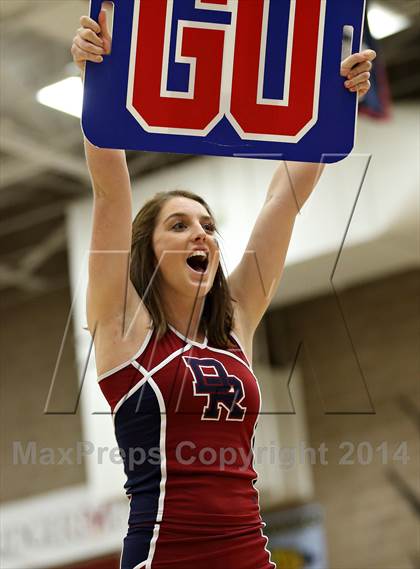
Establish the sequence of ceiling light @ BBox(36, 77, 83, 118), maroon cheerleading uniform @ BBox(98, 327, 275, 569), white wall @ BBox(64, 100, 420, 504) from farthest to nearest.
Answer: ceiling light @ BBox(36, 77, 83, 118) → white wall @ BBox(64, 100, 420, 504) → maroon cheerleading uniform @ BBox(98, 327, 275, 569)

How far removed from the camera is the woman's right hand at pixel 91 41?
1.27m

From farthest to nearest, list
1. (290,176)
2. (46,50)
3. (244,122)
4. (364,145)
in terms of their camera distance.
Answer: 1. (46,50)
2. (364,145)
3. (290,176)
4. (244,122)

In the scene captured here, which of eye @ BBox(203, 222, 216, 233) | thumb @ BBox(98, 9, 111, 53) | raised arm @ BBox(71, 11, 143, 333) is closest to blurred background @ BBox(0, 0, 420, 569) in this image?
eye @ BBox(203, 222, 216, 233)

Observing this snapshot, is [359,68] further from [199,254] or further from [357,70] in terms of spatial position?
[199,254]

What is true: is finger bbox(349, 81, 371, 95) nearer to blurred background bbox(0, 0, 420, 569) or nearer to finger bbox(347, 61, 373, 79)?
finger bbox(347, 61, 373, 79)

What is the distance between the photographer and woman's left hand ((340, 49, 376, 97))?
1374 millimetres

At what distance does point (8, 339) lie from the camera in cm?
713

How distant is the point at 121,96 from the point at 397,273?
4.08 meters

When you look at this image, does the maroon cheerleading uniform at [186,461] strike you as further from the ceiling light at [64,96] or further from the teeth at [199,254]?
the ceiling light at [64,96]

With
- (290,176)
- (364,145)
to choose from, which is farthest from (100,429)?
(290,176)

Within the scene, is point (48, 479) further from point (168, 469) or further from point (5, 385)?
point (168, 469)

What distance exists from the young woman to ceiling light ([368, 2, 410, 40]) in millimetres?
1697

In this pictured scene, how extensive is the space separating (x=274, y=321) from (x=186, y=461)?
5139 millimetres

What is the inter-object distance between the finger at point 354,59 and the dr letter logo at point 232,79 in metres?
0.02
